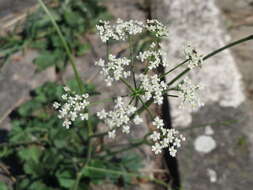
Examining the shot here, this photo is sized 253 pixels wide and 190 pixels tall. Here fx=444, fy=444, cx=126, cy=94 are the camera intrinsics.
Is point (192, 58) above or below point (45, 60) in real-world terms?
below

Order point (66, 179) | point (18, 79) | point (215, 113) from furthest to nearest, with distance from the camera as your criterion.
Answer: point (18, 79) < point (215, 113) < point (66, 179)

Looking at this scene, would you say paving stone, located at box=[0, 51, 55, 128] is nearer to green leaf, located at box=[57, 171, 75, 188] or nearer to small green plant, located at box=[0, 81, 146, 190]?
small green plant, located at box=[0, 81, 146, 190]

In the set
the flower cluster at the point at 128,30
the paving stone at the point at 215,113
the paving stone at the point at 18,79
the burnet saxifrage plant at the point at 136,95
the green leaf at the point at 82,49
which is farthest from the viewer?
the green leaf at the point at 82,49

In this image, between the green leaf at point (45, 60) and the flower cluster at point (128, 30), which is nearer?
the flower cluster at point (128, 30)

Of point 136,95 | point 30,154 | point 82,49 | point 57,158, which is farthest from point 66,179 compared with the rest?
point 82,49

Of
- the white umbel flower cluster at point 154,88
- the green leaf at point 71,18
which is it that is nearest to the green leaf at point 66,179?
the white umbel flower cluster at point 154,88

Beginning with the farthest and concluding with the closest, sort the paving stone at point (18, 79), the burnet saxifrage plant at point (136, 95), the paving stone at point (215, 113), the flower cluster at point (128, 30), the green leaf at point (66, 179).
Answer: the paving stone at point (18, 79), the paving stone at point (215, 113), the green leaf at point (66, 179), the flower cluster at point (128, 30), the burnet saxifrage plant at point (136, 95)

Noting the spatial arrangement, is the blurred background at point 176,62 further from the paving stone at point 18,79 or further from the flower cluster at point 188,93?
the flower cluster at point 188,93

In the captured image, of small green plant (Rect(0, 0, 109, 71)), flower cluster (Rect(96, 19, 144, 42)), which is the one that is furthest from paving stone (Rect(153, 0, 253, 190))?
flower cluster (Rect(96, 19, 144, 42))

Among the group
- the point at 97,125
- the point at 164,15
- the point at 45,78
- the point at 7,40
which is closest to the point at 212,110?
the point at 97,125

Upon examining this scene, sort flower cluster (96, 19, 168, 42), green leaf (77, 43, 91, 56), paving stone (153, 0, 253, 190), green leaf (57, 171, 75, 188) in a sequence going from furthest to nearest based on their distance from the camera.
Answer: green leaf (77, 43, 91, 56), paving stone (153, 0, 253, 190), green leaf (57, 171, 75, 188), flower cluster (96, 19, 168, 42)

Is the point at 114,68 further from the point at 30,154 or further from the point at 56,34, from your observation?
the point at 56,34

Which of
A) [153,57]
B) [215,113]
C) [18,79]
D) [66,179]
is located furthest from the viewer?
[18,79]
